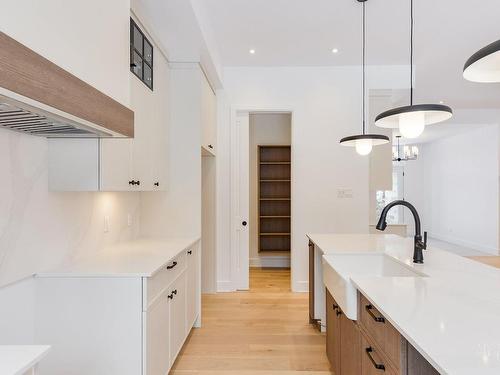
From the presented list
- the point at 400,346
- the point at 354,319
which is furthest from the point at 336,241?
the point at 400,346

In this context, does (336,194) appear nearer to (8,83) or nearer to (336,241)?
(336,241)

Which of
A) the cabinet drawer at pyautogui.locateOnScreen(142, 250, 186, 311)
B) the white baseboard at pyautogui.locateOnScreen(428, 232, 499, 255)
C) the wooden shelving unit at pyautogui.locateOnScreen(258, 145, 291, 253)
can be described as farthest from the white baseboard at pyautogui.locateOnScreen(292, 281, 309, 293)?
the white baseboard at pyautogui.locateOnScreen(428, 232, 499, 255)

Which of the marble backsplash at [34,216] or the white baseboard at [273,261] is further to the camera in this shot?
the white baseboard at [273,261]

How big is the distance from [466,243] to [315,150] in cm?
627

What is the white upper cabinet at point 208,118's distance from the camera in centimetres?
350

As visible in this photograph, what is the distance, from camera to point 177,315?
8.25ft

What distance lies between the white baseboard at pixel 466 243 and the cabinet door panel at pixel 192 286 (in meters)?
7.14

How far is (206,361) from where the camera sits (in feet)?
8.87

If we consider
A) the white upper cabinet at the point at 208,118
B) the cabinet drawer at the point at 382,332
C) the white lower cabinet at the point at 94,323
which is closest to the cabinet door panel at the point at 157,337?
the white lower cabinet at the point at 94,323

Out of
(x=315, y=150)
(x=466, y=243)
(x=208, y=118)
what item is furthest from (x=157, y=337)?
(x=466, y=243)

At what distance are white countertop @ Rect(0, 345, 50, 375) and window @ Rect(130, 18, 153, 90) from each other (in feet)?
6.15

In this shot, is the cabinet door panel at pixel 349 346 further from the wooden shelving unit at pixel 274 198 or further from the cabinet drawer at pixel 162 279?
the wooden shelving unit at pixel 274 198

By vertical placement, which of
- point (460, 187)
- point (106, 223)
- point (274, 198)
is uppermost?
point (460, 187)

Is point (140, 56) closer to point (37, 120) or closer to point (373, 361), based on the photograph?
point (37, 120)
